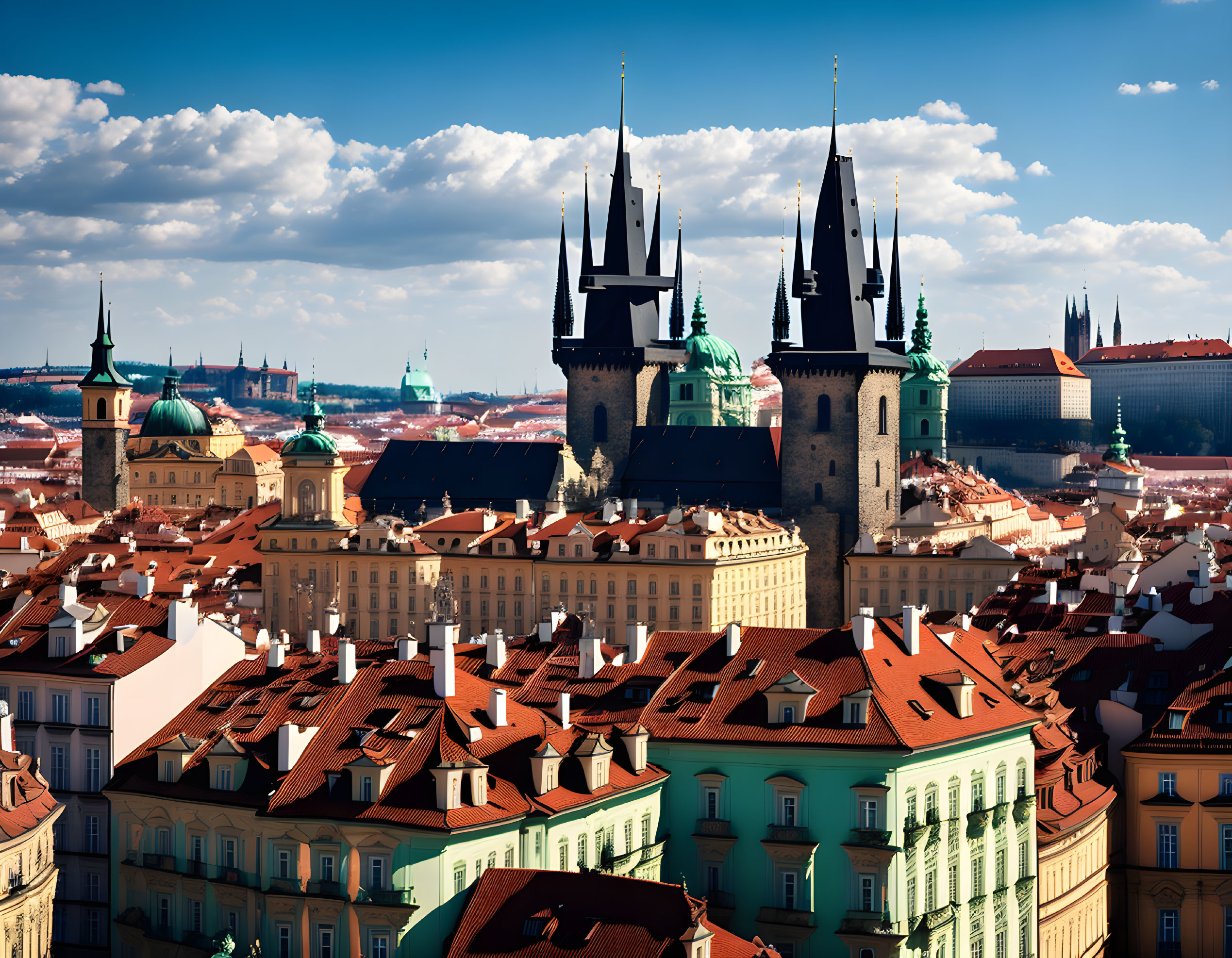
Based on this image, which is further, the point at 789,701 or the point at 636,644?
the point at 636,644

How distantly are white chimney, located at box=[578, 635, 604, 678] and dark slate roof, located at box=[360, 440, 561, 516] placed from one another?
2202 inches

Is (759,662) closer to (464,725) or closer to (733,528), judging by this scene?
(464,725)

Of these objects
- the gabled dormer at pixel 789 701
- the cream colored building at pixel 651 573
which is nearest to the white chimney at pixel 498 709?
the gabled dormer at pixel 789 701

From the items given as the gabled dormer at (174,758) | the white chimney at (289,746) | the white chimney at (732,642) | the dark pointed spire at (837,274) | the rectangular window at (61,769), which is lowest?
the rectangular window at (61,769)

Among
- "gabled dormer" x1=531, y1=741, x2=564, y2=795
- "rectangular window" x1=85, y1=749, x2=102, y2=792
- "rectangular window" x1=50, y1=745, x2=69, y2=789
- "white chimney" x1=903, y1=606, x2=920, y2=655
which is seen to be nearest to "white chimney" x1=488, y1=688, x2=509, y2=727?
"gabled dormer" x1=531, y1=741, x2=564, y2=795

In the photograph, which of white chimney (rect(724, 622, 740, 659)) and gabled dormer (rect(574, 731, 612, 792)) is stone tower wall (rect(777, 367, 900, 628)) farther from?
gabled dormer (rect(574, 731, 612, 792))

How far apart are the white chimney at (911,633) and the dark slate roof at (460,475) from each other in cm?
5866

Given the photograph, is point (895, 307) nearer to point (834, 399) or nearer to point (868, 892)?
point (834, 399)

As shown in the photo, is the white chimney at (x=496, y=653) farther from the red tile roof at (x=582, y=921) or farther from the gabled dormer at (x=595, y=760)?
the red tile roof at (x=582, y=921)

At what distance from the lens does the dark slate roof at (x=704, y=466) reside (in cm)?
10469

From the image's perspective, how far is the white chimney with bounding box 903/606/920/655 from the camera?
46656 mm

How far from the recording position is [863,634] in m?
45.5

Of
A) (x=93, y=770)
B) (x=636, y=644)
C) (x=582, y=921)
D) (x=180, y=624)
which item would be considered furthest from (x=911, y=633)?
(x=93, y=770)

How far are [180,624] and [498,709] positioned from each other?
31.7ft
